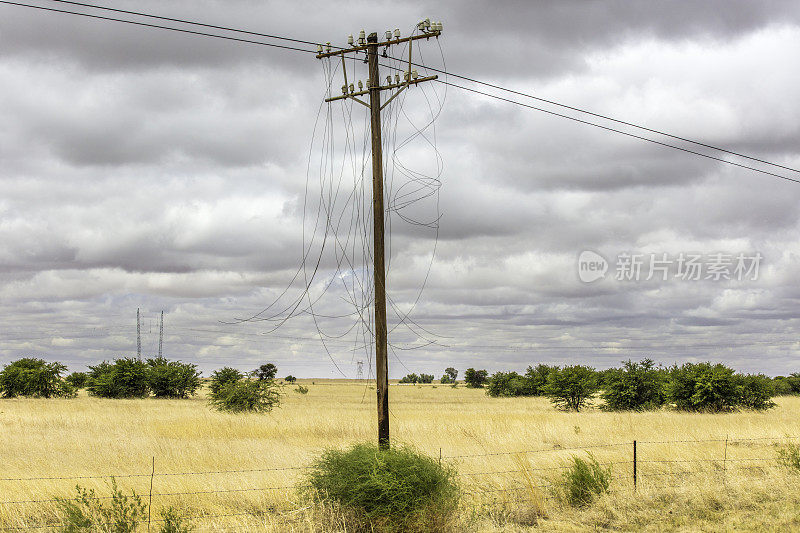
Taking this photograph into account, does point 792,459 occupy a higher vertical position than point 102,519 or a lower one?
lower

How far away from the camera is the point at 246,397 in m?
39.1

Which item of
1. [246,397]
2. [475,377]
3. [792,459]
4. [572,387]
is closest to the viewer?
[792,459]

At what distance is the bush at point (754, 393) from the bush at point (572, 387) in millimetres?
9064

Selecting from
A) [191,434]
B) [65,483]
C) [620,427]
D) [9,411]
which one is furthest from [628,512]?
[9,411]

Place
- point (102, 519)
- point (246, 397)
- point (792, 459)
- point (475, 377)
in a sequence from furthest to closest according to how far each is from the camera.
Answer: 1. point (475, 377)
2. point (246, 397)
3. point (792, 459)
4. point (102, 519)

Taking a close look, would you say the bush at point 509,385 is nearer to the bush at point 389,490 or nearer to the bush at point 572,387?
the bush at point 572,387

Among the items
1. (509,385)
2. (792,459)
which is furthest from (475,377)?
(792,459)

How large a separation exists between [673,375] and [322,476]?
37.6 m

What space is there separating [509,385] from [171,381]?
32.5 meters

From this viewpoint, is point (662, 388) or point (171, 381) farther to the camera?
point (171, 381)

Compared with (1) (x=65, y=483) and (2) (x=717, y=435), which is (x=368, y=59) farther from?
(2) (x=717, y=435)

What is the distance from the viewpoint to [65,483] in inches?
540

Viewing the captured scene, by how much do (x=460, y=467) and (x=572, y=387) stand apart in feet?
99.7

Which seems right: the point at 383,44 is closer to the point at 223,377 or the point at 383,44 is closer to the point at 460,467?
the point at 460,467
